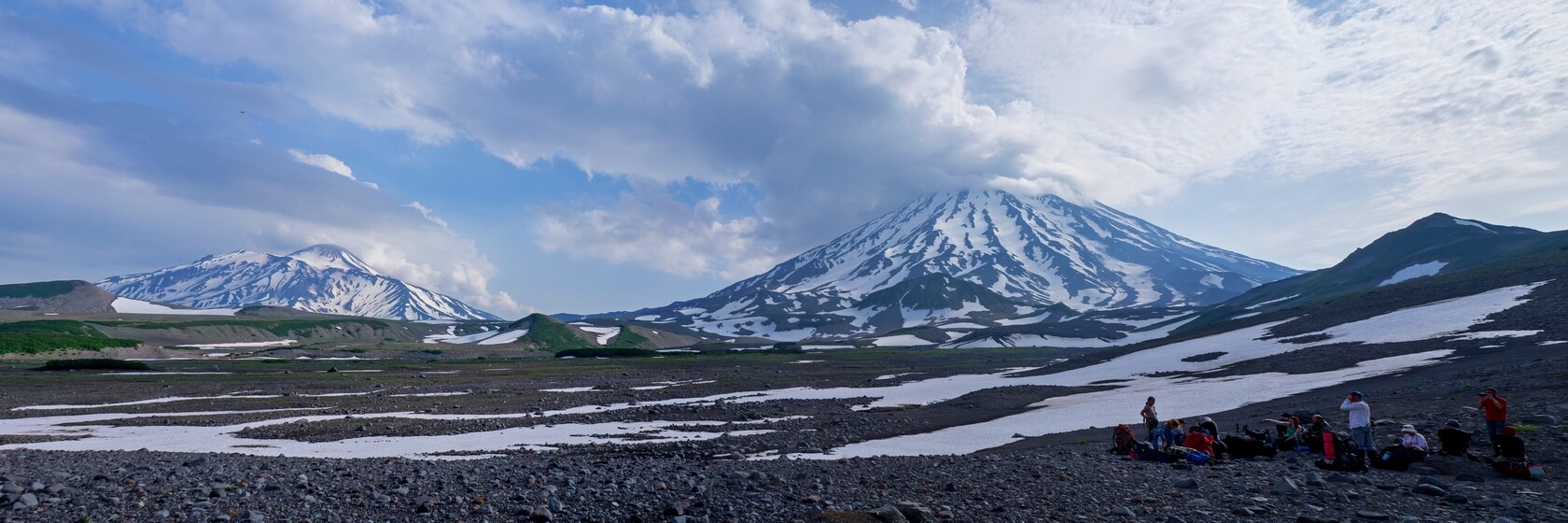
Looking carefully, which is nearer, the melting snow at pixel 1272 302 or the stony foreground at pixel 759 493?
the stony foreground at pixel 759 493

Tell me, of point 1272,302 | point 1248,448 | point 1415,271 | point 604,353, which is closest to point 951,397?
point 1248,448

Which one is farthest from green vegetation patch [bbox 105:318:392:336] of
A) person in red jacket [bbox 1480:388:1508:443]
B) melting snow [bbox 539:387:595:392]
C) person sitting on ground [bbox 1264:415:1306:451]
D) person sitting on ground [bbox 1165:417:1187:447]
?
person in red jacket [bbox 1480:388:1508:443]

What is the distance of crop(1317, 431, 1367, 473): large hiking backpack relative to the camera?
52.0ft

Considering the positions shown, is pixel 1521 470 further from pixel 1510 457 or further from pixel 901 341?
pixel 901 341

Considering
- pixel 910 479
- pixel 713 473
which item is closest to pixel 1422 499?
pixel 910 479

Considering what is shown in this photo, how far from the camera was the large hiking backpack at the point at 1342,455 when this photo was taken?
1585 cm

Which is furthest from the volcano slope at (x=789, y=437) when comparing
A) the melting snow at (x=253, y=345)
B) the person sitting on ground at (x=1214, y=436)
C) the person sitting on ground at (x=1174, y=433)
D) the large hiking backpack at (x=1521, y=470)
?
the melting snow at (x=253, y=345)

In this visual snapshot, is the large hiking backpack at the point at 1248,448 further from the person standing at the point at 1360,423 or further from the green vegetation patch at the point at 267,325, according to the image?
the green vegetation patch at the point at 267,325

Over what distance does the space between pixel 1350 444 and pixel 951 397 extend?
3178cm

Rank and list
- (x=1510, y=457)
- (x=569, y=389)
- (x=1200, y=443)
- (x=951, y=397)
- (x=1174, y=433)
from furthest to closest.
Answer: (x=569, y=389) < (x=951, y=397) < (x=1174, y=433) < (x=1200, y=443) < (x=1510, y=457)

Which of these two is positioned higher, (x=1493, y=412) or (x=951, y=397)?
(x=1493, y=412)

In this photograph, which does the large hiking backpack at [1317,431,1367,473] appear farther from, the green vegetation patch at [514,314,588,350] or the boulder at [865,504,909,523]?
the green vegetation patch at [514,314,588,350]

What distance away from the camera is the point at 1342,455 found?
16.2 metres

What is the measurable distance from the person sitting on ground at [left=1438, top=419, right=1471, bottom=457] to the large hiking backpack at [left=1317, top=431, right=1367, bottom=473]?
198 cm
